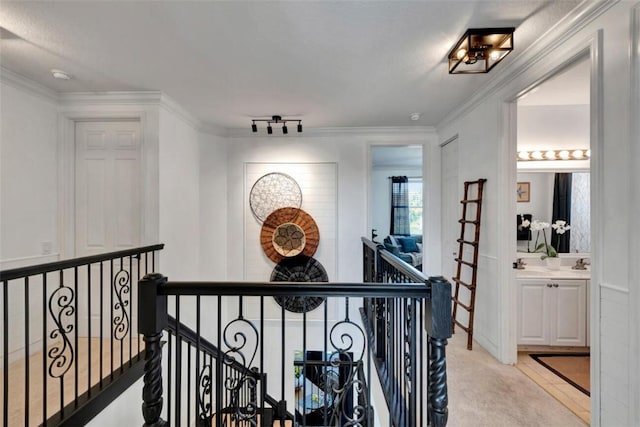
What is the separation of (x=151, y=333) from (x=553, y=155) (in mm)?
4169

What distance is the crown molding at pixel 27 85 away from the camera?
2.55 meters

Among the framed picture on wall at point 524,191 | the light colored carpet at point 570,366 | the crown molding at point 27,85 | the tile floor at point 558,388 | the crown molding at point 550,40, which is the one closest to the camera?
the crown molding at point 550,40

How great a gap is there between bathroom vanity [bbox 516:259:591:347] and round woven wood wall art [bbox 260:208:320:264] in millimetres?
2543

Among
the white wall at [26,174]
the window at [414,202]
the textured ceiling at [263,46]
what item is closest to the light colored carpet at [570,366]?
the textured ceiling at [263,46]

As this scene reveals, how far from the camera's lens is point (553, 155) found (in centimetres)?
335

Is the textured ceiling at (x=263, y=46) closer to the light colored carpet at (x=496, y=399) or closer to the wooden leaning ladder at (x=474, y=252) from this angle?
the wooden leaning ladder at (x=474, y=252)

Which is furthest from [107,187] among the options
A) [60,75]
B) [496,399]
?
[496,399]

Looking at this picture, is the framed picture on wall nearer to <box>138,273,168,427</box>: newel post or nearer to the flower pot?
the flower pot

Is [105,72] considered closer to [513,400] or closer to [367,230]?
[367,230]

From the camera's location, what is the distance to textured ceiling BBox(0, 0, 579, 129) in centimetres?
179

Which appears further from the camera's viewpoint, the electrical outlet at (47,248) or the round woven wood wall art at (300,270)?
the round woven wood wall art at (300,270)

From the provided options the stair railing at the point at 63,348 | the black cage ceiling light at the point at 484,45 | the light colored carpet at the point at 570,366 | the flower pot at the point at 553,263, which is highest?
the black cage ceiling light at the point at 484,45

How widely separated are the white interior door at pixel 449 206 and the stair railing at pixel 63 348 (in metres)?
3.47

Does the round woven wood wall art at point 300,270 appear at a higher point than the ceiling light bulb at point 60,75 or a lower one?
lower
